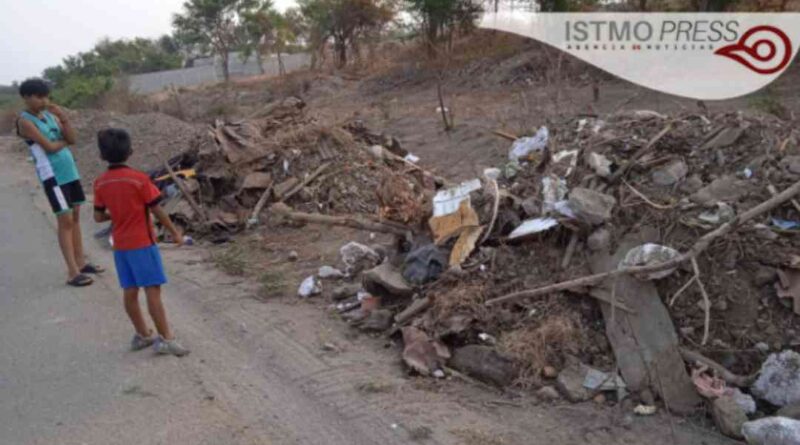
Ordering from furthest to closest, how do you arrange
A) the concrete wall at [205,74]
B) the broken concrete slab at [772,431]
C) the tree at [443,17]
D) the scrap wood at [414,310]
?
the concrete wall at [205,74]
the tree at [443,17]
the scrap wood at [414,310]
the broken concrete slab at [772,431]

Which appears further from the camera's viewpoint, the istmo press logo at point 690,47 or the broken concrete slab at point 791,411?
the istmo press logo at point 690,47

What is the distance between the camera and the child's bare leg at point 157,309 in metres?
3.85

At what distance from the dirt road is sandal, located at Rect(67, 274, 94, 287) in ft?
0.73

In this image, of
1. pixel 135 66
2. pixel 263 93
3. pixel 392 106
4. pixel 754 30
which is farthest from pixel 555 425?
pixel 135 66

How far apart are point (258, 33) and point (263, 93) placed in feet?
33.9

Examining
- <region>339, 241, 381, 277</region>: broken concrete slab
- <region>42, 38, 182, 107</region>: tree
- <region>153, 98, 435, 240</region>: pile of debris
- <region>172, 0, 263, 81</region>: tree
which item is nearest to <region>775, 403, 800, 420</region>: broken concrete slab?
<region>339, 241, 381, 277</region>: broken concrete slab

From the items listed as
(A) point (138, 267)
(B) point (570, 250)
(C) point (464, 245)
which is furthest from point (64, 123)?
(B) point (570, 250)

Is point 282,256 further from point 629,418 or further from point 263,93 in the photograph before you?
point 263,93

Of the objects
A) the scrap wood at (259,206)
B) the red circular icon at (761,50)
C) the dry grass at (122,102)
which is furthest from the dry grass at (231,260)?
the dry grass at (122,102)

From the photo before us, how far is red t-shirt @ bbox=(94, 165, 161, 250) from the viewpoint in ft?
12.2

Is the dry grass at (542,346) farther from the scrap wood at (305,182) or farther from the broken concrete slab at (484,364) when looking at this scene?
the scrap wood at (305,182)

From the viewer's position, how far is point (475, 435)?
306 centimetres

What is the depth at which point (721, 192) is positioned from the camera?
13.1 feet

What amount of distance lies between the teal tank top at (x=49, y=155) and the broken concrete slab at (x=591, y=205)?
3.94 metres
